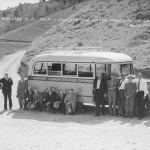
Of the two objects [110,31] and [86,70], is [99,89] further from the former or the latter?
[110,31]

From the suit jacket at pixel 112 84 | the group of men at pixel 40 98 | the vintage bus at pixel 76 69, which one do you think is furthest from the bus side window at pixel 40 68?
the suit jacket at pixel 112 84

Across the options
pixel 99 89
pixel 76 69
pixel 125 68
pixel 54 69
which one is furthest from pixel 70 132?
pixel 54 69

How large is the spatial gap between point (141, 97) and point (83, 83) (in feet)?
8.98

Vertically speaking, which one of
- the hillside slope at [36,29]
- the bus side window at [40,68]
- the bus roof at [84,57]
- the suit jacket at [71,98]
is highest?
the hillside slope at [36,29]

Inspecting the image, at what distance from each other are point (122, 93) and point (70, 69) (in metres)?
2.95

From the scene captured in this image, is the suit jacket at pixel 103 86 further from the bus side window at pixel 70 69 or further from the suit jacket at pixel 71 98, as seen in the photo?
the bus side window at pixel 70 69

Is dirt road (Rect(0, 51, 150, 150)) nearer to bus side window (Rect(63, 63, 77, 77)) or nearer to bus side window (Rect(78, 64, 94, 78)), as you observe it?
bus side window (Rect(78, 64, 94, 78))

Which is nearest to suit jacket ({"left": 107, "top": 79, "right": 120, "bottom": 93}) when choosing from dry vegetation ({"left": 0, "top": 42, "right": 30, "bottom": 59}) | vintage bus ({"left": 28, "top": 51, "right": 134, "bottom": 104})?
vintage bus ({"left": 28, "top": 51, "right": 134, "bottom": 104})

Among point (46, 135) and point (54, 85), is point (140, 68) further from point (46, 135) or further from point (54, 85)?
point (46, 135)

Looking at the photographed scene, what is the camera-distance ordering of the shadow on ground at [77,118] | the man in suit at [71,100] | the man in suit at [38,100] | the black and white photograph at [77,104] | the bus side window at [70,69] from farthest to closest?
the man in suit at [38,100]
the bus side window at [70,69]
the man in suit at [71,100]
the shadow on ground at [77,118]
the black and white photograph at [77,104]

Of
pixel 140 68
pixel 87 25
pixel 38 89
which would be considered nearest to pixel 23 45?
pixel 87 25

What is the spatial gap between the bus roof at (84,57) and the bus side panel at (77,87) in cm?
107

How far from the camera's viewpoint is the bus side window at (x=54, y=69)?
13945 mm

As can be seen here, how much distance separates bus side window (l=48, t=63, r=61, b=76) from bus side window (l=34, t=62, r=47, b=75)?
277 millimetres
